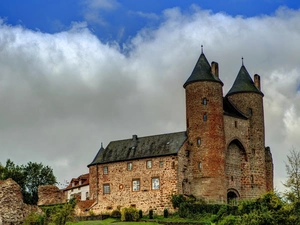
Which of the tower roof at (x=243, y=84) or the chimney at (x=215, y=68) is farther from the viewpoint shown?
the tower roof at (x=243, y=84)

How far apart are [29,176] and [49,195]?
32.1ft

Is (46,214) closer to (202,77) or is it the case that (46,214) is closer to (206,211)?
(206,211)

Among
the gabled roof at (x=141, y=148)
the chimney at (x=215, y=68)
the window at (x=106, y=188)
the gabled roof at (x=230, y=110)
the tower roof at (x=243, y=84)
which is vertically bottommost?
the window at (x=106, y=188)

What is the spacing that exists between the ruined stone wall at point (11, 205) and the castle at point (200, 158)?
37.0ft

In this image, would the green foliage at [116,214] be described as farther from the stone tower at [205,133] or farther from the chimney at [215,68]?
the chimney at [215,68]

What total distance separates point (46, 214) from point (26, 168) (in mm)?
22080

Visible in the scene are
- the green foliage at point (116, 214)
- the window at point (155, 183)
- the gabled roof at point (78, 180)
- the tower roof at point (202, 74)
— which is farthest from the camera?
the gabled roof at point (78, 180)

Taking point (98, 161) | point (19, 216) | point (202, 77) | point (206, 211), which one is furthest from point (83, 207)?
point (202, 77)

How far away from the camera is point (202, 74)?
71.1 m

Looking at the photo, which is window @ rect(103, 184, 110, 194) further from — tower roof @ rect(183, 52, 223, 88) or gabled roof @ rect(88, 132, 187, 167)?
tower roof @ rect(183, 52, 223, 88)

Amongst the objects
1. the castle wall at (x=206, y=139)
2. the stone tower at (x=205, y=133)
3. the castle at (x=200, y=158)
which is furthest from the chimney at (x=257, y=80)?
the castle wall at (x=206, y=139)

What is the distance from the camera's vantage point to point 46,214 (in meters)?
67.3

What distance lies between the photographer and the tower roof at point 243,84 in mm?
74688

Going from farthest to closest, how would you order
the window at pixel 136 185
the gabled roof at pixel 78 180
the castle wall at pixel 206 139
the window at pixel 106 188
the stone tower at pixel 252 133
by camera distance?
the gabled roof at pixel 78 180 → the window at pixel 106 188 → the stone tower at pixel 252 133 → the window at pixel 136 185 → the castle wall at pixel 206 139
